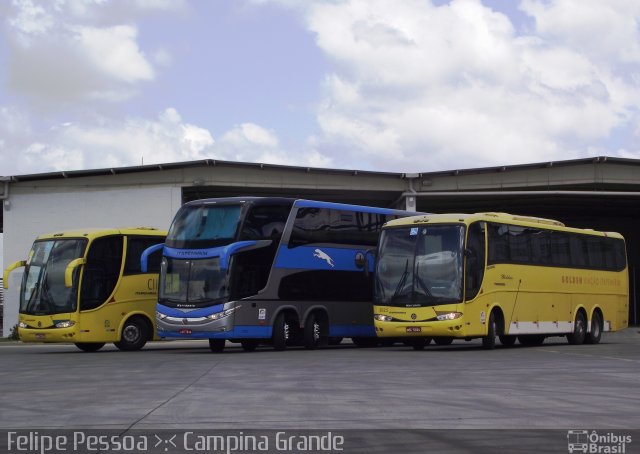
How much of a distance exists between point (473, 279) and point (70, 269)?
9.40 metres

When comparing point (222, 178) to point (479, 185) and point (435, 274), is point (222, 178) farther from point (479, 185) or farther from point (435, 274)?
point (435, 274)

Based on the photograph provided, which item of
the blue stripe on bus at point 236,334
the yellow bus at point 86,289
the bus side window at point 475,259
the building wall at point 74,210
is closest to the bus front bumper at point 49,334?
the yellow bus at point 86,289

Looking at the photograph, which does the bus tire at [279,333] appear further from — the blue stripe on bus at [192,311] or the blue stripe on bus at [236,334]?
the blue stripe on bus at [192,311]

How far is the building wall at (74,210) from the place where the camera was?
1644 inches

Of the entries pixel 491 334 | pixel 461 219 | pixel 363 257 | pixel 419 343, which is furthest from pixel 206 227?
pixel 491 334

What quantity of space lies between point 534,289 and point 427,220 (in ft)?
12.5

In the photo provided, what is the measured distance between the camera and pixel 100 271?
26875 millimetres

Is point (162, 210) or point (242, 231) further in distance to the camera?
point (162, 210)

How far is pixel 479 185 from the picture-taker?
43.1 meters

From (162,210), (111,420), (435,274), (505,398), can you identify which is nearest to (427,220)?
(435,274)

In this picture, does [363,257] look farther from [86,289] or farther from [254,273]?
[86,289]

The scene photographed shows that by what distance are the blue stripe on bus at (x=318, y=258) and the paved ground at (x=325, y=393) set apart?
14.6ft

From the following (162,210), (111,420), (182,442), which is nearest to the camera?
(182,442)

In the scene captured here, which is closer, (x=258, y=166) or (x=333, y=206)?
(x=333, y=206)
